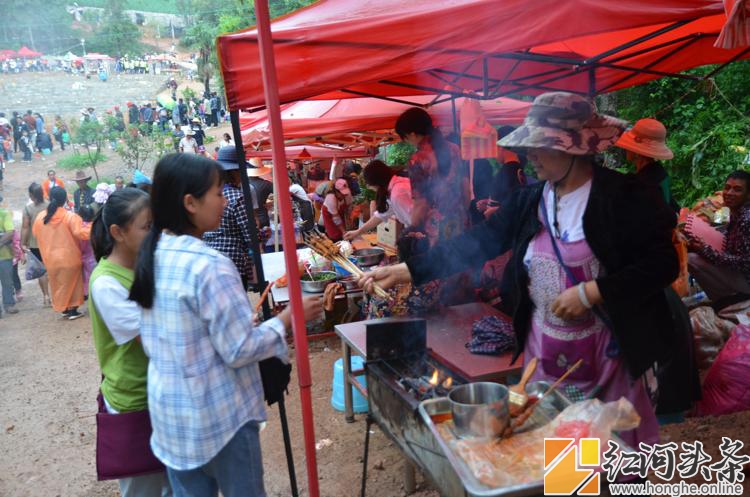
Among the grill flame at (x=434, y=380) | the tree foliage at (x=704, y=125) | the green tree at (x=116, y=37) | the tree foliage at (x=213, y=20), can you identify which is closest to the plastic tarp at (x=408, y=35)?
the grill flame at (x=434, y=380)

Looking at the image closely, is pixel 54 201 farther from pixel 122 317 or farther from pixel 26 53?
pixel 26 53

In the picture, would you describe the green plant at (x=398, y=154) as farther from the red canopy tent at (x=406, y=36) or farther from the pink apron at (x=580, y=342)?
the pink apron at (x=580, y=342)

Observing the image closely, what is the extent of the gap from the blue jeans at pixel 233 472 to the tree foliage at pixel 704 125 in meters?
7.81

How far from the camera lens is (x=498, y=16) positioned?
96.7 inches

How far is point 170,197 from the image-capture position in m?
1.74

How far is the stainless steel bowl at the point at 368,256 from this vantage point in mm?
5332

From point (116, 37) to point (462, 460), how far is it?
6256 centimetres

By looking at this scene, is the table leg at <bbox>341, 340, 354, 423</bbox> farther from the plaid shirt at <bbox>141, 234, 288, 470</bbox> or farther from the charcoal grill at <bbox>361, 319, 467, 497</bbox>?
the plaid shirt at <bbox>141, 234, 288, 470</bbox>

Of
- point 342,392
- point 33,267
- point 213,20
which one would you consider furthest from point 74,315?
point 213,20

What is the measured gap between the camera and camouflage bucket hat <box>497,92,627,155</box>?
1.86m

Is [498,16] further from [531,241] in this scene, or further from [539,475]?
[539,475]

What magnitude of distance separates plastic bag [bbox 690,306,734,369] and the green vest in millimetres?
3683

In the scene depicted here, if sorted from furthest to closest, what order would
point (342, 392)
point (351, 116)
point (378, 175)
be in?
point (351, 116), point (378, 175), point (342, 392)

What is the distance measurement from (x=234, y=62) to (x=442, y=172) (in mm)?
1914
